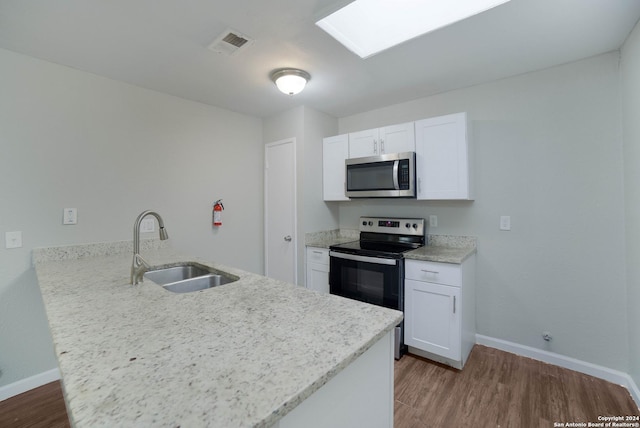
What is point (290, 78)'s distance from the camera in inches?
87.0

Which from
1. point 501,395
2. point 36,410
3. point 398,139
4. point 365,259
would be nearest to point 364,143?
point 398,139

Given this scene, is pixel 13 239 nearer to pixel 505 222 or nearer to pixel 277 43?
pixel 277 43

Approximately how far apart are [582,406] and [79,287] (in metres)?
2.99

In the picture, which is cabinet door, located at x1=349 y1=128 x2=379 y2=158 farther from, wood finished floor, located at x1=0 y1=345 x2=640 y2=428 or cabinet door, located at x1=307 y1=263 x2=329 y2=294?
wood finished floor, located at x1=0 y1=345 x2=640 y2=428

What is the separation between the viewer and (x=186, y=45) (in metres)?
1.88

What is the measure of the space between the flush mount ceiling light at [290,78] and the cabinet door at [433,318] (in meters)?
1.87

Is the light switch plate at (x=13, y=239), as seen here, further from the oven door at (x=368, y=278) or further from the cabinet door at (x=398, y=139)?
the cabinet door at (x=398, y=139)

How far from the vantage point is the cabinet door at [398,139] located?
2586 millimetres

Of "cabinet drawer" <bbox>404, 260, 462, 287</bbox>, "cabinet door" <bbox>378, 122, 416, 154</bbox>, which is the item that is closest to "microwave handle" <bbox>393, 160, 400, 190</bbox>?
"cabinet door" <bbox>378, 122, 416, 154</bbox>

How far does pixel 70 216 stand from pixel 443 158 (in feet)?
10.1

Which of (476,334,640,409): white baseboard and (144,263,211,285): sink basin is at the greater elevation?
(144,263,211,285): sink basin

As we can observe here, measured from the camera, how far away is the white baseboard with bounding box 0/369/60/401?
1.91m

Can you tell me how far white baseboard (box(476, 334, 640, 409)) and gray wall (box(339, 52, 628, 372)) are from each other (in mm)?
43

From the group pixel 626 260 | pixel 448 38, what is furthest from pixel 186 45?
pixel 626 260
